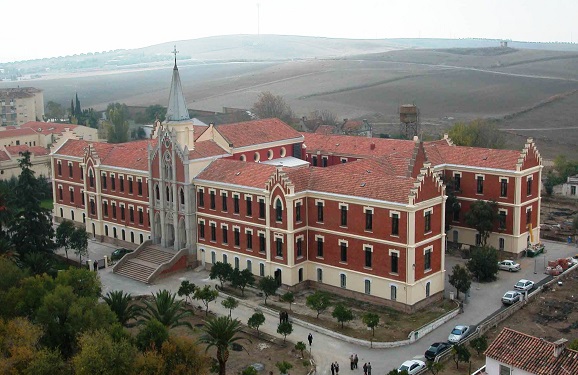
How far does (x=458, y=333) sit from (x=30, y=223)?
3544cm

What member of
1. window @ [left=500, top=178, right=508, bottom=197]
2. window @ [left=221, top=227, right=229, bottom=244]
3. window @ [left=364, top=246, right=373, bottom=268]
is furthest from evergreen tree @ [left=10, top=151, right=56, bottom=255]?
window @ [left=500, top=178, right=508, bottom=197]

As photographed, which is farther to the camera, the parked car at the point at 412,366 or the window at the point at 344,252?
the window at the point at 344,252

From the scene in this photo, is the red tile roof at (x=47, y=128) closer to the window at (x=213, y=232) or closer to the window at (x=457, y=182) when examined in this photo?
the window at (x=213, y=232)

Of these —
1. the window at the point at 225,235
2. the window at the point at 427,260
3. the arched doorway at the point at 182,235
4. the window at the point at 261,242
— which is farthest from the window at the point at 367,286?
the arched doorway at the point at 182,235

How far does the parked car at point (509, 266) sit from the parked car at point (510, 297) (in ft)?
22.8

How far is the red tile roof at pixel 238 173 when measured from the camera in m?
57.5

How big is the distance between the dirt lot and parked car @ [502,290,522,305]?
876 mm

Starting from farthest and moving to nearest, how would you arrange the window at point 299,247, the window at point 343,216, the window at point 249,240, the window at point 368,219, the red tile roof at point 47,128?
the red tile roof at point 47,128 < the window at point 249,240 < the window at point 299,247 < the window at point 343,216 < the window at point 368,219

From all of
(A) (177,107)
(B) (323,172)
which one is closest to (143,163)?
(A) (177,107)

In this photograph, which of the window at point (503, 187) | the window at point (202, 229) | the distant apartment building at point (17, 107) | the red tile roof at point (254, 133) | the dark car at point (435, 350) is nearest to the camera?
the dark car at point (435, 350)

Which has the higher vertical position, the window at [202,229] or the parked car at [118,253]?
the window at [202,229]

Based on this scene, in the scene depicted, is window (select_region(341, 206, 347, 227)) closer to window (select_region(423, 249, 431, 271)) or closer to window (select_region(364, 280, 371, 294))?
window (select_region(364, 280, 371, 294))

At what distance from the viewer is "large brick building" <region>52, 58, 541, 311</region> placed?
51.8 metres

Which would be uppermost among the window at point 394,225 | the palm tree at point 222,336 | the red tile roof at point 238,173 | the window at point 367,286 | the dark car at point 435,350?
the red tile roof at point 238,173
